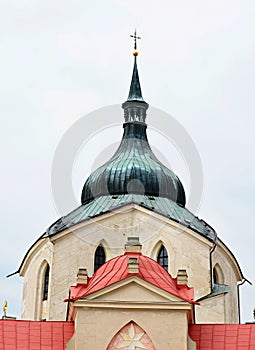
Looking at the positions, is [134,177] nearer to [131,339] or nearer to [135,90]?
[135,90]

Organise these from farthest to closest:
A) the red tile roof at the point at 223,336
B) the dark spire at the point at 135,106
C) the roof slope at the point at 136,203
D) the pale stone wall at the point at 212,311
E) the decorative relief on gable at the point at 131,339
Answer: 1. the dark spire at the point at 135,106
2. the roof slope at the point at 136,203
3. the pale stone wall at the point at 212,311
4. the red tile roof at the point at 223,336
5. the decorative relief on gable at the point at 131,339

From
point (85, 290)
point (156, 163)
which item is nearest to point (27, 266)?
point (156, 163)

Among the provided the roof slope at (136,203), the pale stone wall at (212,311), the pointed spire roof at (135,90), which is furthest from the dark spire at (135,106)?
the pale stone wall at (212,311)

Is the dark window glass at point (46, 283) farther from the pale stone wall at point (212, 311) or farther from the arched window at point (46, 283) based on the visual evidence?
the pale stone wall at point (212, 311)

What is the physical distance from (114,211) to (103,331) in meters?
13.7

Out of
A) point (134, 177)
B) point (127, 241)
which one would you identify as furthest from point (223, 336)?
point (134, 177)

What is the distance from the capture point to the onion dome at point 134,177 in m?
48.6

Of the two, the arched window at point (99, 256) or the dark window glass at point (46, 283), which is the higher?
the arched window at point (99, 256)

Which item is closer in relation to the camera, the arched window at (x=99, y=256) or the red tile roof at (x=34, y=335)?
the red tile roof at (x=34, y=335)

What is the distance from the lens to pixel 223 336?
3459 centimetres

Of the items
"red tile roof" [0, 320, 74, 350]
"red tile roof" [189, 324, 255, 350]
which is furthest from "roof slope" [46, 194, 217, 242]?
"red tile roof" [0, 320, 74, 350]

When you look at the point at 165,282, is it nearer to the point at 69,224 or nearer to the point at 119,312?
the point at 119,312

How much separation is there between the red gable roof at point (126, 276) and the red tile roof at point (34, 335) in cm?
138

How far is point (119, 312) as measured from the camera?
32.8 meters
